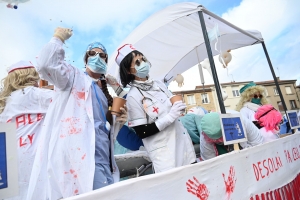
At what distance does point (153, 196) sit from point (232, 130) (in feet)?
3.34

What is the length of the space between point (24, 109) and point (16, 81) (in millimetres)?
263

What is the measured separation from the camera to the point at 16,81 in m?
1.72

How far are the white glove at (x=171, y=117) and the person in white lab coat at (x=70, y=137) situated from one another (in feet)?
1.03

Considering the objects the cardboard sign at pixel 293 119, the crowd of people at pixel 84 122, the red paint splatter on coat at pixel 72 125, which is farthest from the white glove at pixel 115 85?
the cardboard sign at pixel 293 119

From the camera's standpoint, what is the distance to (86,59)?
1.74m

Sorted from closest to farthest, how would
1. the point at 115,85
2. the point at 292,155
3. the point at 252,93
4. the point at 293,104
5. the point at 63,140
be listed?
the point at 63,140
the point at 115,85
the point at 292,155
the point at 252,93
the point at 293,104

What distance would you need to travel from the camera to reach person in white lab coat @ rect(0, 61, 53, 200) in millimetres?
1558

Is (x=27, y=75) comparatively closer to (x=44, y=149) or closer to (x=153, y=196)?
(x=44, y=149)

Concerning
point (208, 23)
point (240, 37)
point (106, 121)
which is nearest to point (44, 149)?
point (106, 121)

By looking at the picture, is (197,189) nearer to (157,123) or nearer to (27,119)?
(157,123)

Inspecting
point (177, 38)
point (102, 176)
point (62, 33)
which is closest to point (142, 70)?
point (62, 33)

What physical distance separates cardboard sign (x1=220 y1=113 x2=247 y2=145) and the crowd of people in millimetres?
121

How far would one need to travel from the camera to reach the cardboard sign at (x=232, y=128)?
1550 millimetres

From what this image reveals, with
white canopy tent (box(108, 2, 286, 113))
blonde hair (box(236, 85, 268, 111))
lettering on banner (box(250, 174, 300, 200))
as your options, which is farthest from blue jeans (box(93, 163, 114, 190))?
blonde hair (box(236, 85, 268, 111))
